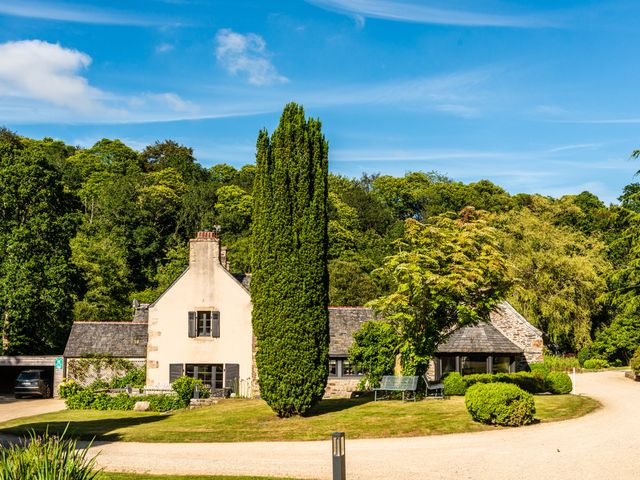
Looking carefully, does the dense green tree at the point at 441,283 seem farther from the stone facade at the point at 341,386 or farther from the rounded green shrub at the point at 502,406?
the stone facade at the point at 341,386

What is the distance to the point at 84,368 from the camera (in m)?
34.6

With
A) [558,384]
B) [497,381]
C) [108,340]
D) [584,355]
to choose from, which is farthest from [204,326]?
[584,355]

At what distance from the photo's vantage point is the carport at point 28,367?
35125mm

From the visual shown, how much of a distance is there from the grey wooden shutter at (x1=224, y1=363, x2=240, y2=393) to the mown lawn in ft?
17.8

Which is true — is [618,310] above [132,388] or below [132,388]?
above

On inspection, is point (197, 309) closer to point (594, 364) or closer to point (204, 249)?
point (204, 249)

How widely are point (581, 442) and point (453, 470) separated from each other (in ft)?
15.7

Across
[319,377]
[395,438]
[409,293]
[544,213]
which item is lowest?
[395,438]

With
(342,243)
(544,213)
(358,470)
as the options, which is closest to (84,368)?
(358,470)

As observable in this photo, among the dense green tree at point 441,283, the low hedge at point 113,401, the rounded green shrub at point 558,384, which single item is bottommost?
the low hedge at point 113,401

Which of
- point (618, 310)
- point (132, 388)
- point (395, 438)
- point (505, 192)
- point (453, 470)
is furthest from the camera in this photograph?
point (505, 192)

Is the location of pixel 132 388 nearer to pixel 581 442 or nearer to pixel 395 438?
pixel 395 438

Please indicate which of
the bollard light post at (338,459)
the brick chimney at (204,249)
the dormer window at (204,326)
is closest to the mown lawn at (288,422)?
the dormer window at (204,326)

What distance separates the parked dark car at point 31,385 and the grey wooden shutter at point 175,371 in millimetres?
7258
